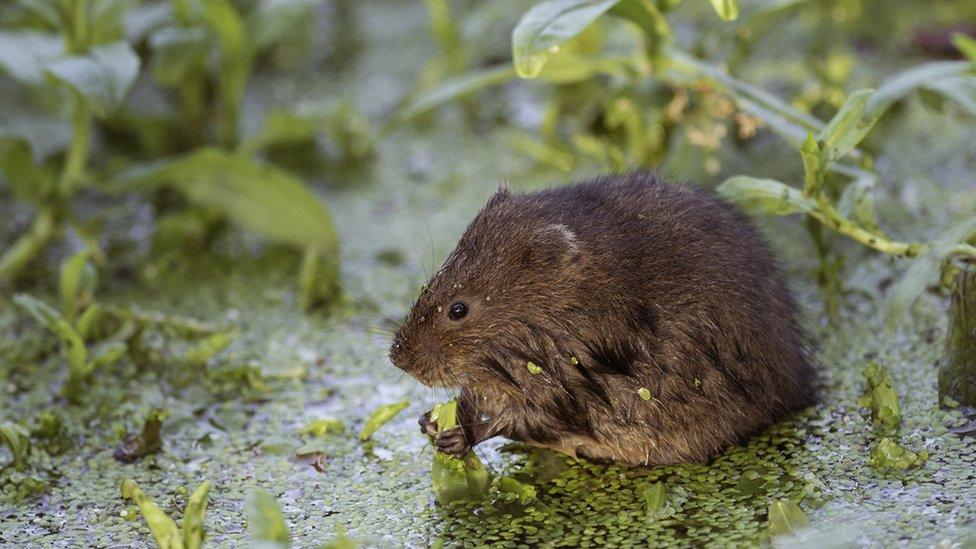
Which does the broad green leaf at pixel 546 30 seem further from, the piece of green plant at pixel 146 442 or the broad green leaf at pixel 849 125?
the piece of green plant at pixel 146 442

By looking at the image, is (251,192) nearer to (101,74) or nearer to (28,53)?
(101,74)

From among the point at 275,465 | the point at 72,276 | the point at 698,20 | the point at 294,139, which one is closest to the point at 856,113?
the point at 275,465

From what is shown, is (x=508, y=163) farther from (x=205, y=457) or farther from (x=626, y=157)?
(x=205, y=457)

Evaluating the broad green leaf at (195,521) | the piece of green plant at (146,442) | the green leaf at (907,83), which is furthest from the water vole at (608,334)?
the piece of green plant at (146,442)

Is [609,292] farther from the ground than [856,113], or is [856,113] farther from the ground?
[856,113]

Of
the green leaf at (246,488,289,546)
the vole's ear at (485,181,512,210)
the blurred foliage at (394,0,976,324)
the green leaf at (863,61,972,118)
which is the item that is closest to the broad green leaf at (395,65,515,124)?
the blurred foliage at (394,0,976,324)

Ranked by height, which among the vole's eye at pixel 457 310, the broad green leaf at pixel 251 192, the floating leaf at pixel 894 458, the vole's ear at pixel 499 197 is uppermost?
the broad green leaf at pixel 251 192
